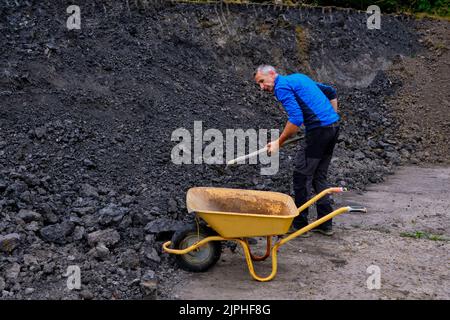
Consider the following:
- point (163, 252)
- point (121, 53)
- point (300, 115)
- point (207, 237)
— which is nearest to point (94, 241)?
point (163, 252)

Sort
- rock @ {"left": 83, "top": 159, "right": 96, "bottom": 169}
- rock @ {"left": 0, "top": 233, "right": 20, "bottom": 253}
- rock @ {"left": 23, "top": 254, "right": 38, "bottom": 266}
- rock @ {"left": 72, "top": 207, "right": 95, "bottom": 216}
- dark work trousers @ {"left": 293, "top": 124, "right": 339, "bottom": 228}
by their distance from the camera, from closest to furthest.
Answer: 1. rock @ {"left": 23, "top": 254, "right": 38, "bottom": 266}
2. rock @ {"left": 0, "top": 233, "right": 20, "bottom": 253}
3. dark work trousers @ {"left": 293, "top": 124, "right": 339, "bottom": 228}
4. rock @ {"left": 72, "top": 207, "right": 95, "bottom": 216}
5. rock @ {"left": 83, "top": 159, "right": 96, "bottom": 169}

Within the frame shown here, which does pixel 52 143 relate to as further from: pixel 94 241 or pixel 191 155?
pixel 94 241

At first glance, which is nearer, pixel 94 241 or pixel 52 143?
pixel 94 241

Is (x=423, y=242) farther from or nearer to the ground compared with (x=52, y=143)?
nearer to the ground

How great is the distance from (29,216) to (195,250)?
171 centimetres

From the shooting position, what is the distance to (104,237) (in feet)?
16.6

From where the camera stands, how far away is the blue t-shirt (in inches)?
202

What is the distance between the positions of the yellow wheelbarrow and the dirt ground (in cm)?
16

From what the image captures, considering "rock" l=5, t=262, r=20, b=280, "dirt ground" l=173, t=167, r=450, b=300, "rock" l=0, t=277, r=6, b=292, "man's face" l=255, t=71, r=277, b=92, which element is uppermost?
"man's face" l=255, t=71, r=277, b=92

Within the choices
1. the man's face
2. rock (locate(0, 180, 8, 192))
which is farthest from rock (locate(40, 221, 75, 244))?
the man's face

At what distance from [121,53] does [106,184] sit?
12.9ft

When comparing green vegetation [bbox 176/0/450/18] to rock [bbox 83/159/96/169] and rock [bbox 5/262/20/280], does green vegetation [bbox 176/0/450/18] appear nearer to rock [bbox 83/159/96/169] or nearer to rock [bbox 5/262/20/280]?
rock [bbox 83/159/96/169]

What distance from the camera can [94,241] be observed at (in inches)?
197

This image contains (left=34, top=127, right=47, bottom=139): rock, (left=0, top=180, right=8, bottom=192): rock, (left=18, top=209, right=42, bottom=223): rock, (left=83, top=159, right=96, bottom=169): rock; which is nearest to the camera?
(left=18, top=209, right=42, bottom=223): rock
